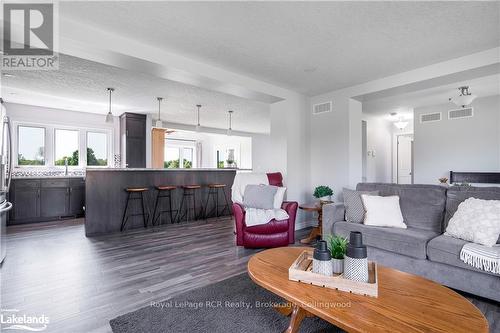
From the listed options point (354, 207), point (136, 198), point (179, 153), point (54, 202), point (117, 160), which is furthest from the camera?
point (179, 153)

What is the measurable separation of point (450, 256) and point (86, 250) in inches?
165

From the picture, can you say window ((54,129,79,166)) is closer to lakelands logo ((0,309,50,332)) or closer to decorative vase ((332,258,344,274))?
lakelands logo ((0,309,50,332))

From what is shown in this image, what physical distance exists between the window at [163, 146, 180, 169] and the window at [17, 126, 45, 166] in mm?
3996

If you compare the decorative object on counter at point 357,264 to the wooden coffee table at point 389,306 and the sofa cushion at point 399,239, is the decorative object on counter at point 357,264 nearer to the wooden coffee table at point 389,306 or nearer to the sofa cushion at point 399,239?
the wooden coffee table at point 389,306

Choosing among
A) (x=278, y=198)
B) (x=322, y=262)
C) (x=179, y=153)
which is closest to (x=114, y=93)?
(x=278, y=198)

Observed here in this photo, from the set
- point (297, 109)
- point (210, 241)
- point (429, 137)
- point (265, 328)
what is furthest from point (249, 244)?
point (429, 137)

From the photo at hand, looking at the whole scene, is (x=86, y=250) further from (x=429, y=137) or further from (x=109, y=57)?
(x=429, y=137)

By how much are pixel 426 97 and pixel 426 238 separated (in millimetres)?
4000

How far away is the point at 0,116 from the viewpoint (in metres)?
2.97

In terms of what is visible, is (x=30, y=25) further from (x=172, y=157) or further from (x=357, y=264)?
(x=172, y=157)

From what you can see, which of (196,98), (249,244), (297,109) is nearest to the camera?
(249,244)

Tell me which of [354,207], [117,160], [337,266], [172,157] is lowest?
[337,266]

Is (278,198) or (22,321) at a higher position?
(278,198)

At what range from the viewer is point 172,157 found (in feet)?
32.4
